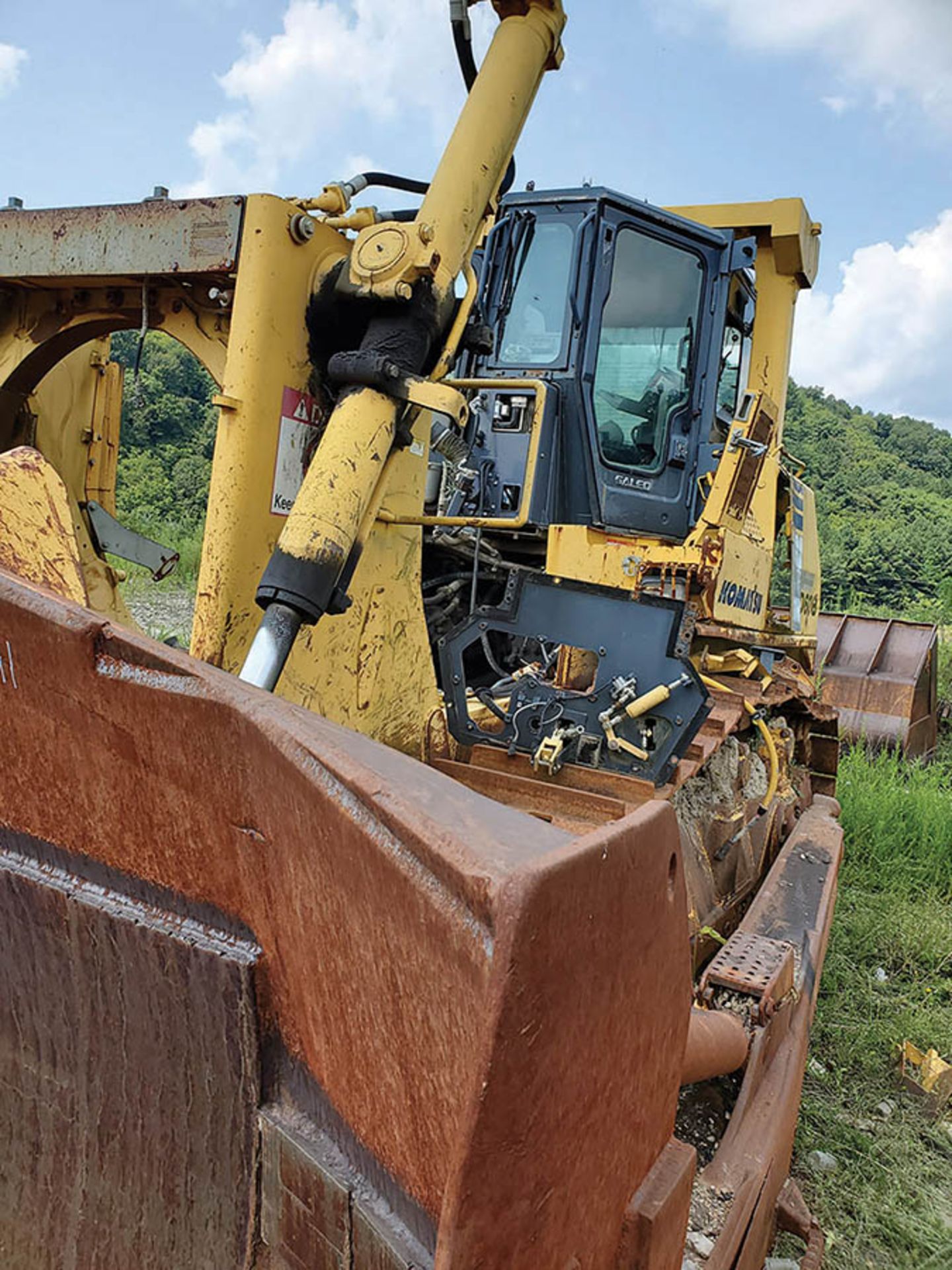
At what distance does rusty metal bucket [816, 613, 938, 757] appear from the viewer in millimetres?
8477

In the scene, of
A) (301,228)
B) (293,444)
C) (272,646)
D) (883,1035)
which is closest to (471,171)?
(301,228)

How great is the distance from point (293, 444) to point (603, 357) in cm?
218

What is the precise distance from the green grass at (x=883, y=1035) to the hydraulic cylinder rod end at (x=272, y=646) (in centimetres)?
178

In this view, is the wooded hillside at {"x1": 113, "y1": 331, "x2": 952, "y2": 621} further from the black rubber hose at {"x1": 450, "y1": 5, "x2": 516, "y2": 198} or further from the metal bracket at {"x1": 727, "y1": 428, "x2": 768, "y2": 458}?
the black rubber hose at {"x1": 450, "y1": 5, "x2": 516, "y2": 198}

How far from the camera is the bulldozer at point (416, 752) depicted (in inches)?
37.1

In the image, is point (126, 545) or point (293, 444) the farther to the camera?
point (126, 545)

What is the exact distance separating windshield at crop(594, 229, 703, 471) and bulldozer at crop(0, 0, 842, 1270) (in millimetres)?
19

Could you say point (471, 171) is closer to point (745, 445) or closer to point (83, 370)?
point (83, 370)

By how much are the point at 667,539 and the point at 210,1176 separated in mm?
3360

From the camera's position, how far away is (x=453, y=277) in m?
2.45

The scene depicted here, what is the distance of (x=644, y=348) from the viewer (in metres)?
4.23

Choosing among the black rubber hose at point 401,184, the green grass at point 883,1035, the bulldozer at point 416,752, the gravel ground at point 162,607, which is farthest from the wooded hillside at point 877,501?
the black rubber hose at point 401,184

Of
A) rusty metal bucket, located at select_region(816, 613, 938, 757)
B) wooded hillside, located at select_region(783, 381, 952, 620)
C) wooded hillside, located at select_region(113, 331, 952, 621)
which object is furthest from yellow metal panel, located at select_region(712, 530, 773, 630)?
wooded hillside, located at select_region(783, 381, 952, 620)

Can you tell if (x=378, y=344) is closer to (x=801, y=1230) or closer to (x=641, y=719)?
(x=641, y=719)
